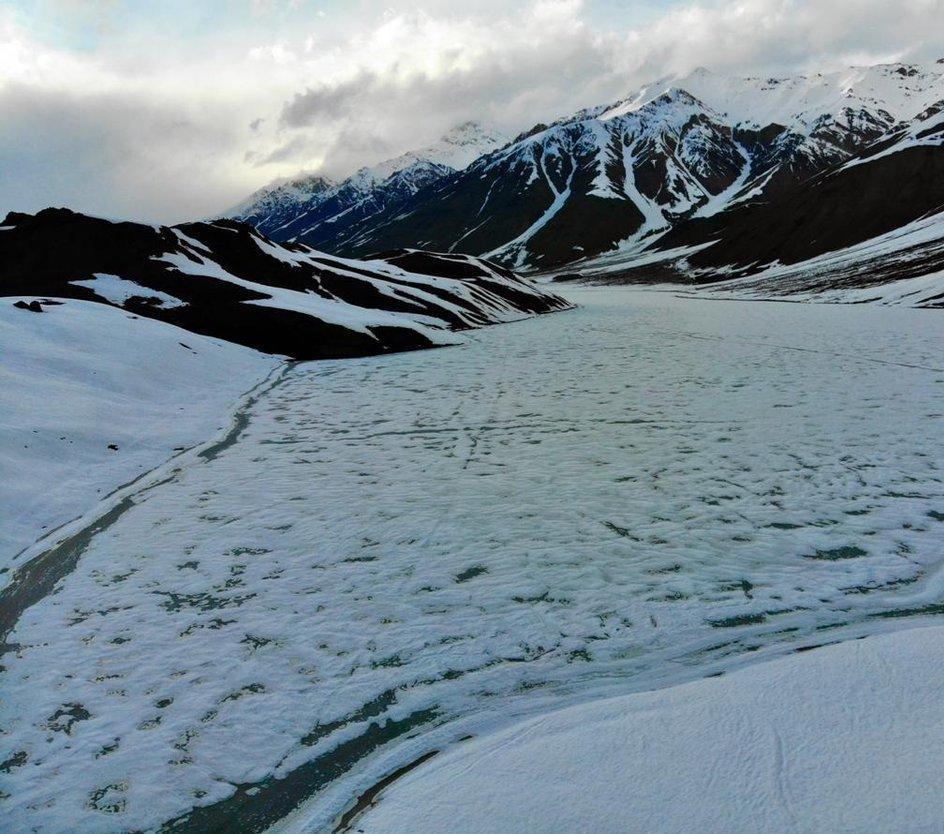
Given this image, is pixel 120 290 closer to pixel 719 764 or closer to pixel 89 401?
pixel 89 401

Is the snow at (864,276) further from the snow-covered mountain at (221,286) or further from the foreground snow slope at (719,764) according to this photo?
the foreground snow slope at (719,764)

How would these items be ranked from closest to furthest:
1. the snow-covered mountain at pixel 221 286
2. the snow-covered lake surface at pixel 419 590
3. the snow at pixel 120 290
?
the snow-covered lake surface at pixel 419 590, the snow at pixel 120 290, the snow-covered mountain at pixel 221 286

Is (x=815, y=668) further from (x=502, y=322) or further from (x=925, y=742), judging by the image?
(x=502, y=322)

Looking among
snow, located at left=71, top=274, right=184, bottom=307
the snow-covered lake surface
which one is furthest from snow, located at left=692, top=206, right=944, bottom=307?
snow, located at left=71, top=274, right=184, bottom=307

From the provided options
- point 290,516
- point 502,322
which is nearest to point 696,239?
point 502,322

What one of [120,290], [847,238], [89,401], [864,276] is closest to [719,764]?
[89,401]

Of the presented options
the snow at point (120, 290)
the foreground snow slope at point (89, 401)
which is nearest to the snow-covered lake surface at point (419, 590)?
the foreground snow slope at point (89, 401)
